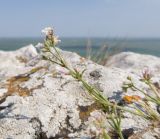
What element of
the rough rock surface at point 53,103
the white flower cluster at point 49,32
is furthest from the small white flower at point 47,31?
the rough rock surface at point 53,103

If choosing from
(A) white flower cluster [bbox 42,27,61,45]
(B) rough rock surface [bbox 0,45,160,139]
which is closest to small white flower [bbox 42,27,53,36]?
(A) white flower cluster [bbox 42,27,61,45]

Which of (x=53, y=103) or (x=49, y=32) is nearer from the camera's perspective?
(x=49, y=32)

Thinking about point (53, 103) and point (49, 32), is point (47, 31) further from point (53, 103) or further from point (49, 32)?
point (53, 103)

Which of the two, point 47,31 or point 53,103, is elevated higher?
point 47,31

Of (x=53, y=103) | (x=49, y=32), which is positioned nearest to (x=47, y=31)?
(x=49, y=32)

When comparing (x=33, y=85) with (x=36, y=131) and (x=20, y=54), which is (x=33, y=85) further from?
(x=20, y=54)

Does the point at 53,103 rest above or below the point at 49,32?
below

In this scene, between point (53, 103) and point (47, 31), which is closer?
point (47, 31)

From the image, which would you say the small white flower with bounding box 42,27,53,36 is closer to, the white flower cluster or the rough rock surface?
the white flower cluster

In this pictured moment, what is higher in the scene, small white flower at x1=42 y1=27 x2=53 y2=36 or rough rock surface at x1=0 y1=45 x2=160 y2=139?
small white flower at x1=42 y1=27 x2=53 y2=36
